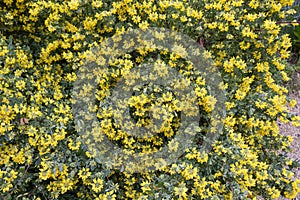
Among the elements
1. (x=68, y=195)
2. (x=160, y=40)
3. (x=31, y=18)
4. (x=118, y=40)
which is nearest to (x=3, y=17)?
(x=31, y=18)

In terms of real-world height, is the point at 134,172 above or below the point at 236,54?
below

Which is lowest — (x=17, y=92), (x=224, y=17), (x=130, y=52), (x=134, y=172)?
(x=134, y=172)

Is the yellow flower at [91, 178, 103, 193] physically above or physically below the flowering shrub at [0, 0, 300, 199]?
below

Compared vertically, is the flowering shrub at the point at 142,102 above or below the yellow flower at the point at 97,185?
above

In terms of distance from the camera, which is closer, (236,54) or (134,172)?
(134,172)

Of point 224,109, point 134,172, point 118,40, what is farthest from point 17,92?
point 224,109

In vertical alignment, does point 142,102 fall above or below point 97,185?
above

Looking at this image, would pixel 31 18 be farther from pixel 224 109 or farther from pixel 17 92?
pixel 224 109
